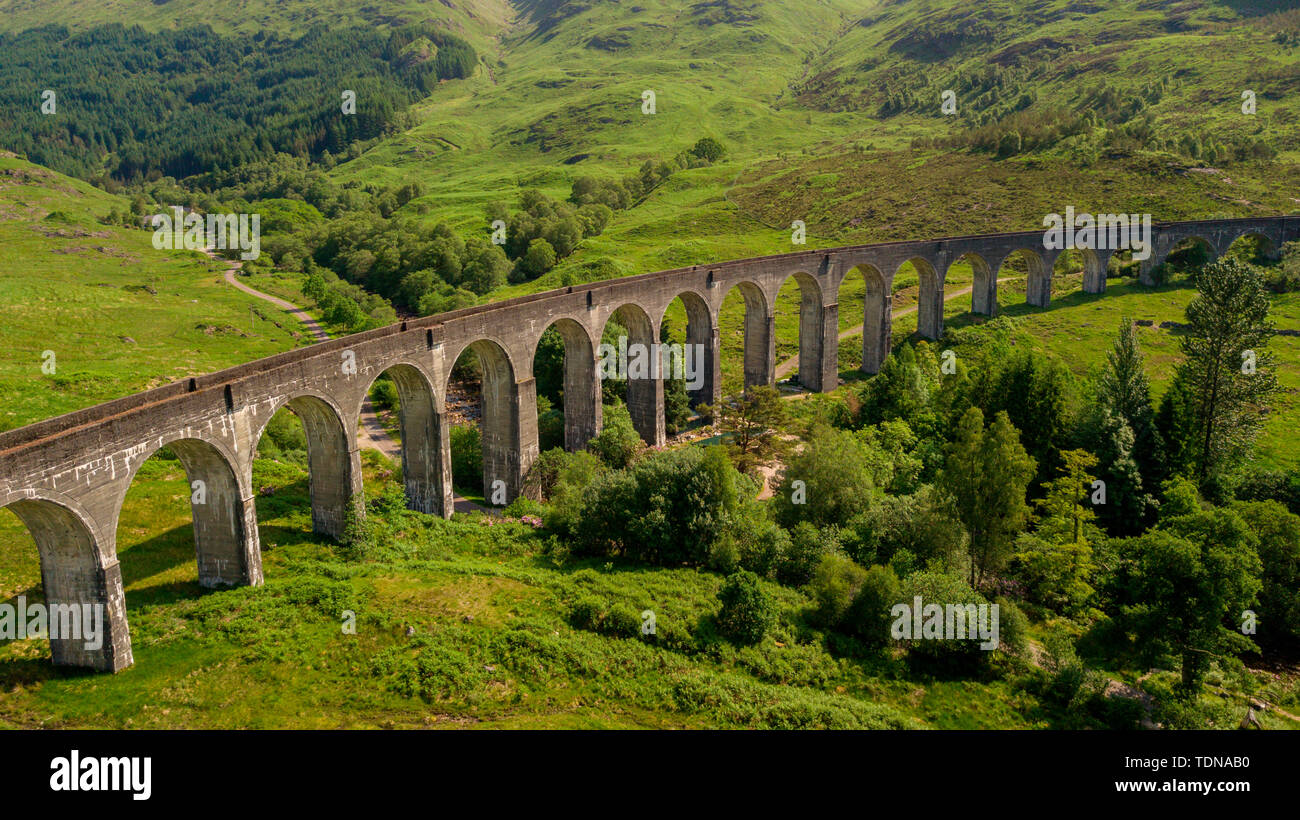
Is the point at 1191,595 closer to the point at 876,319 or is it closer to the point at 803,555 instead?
the point at 803,555

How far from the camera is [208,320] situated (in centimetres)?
9688

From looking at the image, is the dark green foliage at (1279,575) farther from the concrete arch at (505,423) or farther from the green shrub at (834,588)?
the concrete arch at (505,423)

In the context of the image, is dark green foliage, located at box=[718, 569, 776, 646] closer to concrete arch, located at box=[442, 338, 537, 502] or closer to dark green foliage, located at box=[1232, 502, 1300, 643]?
concrete arch, located at box=[442, 338, 537, 502]

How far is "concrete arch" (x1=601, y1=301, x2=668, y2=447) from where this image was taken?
198 feet

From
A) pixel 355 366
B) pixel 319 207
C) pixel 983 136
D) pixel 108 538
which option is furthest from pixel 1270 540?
pixel 319 207

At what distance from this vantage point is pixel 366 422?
71562mm

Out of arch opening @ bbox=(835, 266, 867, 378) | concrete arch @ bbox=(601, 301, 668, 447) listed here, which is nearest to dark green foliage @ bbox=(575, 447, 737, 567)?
concrete arch @ bbox=(601, 301, 668, 447)

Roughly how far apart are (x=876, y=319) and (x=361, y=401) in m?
57.1

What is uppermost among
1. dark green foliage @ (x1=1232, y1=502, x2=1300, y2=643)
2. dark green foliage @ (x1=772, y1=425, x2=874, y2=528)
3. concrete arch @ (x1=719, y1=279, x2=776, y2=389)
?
concrete arch @ (x1=719, y1=279, x2=776, y2=389)

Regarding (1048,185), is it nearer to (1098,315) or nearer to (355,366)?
(1098,315)

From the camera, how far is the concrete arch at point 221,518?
105 feet

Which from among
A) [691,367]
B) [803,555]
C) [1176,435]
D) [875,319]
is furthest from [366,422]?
[1176,435]

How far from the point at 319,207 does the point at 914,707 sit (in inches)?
7511

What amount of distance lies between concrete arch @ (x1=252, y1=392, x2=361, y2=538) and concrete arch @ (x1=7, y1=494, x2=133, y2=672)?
459 inches
